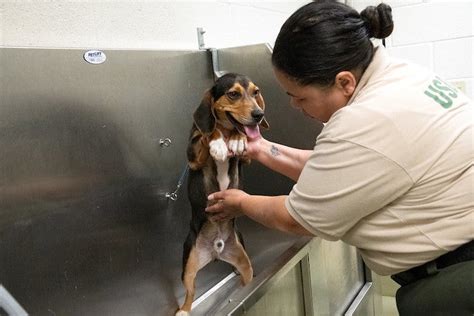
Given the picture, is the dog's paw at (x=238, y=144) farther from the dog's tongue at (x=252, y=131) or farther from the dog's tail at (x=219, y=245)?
the dog's tail at (x=219, y=245)

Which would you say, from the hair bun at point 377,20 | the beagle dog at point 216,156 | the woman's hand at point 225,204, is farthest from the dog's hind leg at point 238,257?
the hair bun at point 377,20

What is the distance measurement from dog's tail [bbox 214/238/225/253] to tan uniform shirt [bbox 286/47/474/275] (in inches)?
17.0

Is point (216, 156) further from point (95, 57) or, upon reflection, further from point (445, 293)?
point (445, 293)

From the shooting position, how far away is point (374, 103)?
885 mm

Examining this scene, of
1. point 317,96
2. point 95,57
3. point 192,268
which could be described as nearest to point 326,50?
point 317,96

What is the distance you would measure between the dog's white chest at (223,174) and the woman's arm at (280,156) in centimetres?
10

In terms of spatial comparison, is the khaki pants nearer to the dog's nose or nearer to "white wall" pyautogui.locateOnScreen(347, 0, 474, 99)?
the dog's nose

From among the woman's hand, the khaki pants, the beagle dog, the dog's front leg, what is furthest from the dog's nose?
the khaki pants

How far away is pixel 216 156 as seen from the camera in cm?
122

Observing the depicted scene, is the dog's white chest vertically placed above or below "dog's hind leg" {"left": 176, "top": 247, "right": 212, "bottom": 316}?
above

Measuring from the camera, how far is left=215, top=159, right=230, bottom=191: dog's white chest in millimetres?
1317

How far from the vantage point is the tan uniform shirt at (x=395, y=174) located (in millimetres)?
867

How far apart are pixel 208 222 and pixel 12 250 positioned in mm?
529

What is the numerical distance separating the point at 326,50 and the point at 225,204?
51 cm
